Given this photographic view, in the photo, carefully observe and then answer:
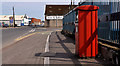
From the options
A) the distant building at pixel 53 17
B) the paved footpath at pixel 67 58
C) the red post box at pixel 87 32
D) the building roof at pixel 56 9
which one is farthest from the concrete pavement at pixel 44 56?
the building roof at pixel 56 9

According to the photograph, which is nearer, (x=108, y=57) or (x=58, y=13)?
(x=108, y=57)

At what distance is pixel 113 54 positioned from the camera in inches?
228

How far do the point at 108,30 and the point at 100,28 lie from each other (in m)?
0.98

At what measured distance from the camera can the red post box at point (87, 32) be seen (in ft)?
22.5

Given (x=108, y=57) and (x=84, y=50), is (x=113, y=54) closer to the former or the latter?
(x=108, y=57)

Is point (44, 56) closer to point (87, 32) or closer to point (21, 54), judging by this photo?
point (21, 54)

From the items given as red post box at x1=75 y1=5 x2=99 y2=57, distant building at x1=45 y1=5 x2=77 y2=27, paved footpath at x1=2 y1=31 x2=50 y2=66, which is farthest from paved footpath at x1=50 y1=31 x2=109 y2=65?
distant building at x1=45 y1=5 x2=77 y2=27

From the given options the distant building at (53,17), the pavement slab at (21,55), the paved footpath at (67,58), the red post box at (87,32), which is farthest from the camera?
the distant building at (53,17)

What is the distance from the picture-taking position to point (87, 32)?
693 cm

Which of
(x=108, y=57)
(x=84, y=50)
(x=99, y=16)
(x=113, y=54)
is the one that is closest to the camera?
(x=113, y=54)

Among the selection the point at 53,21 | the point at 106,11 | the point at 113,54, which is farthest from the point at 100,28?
the point at 53,21

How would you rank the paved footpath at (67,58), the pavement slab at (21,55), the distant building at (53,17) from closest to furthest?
the paved footpath at (67,58), the pavement slab at (21,55), the distant building at (53,17)

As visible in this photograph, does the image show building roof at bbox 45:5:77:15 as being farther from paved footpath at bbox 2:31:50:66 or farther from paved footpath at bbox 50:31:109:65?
paved footpath at bbox 50:31:109:65

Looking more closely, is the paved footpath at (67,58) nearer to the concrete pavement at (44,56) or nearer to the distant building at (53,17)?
the concrete pavement at (44,56)
